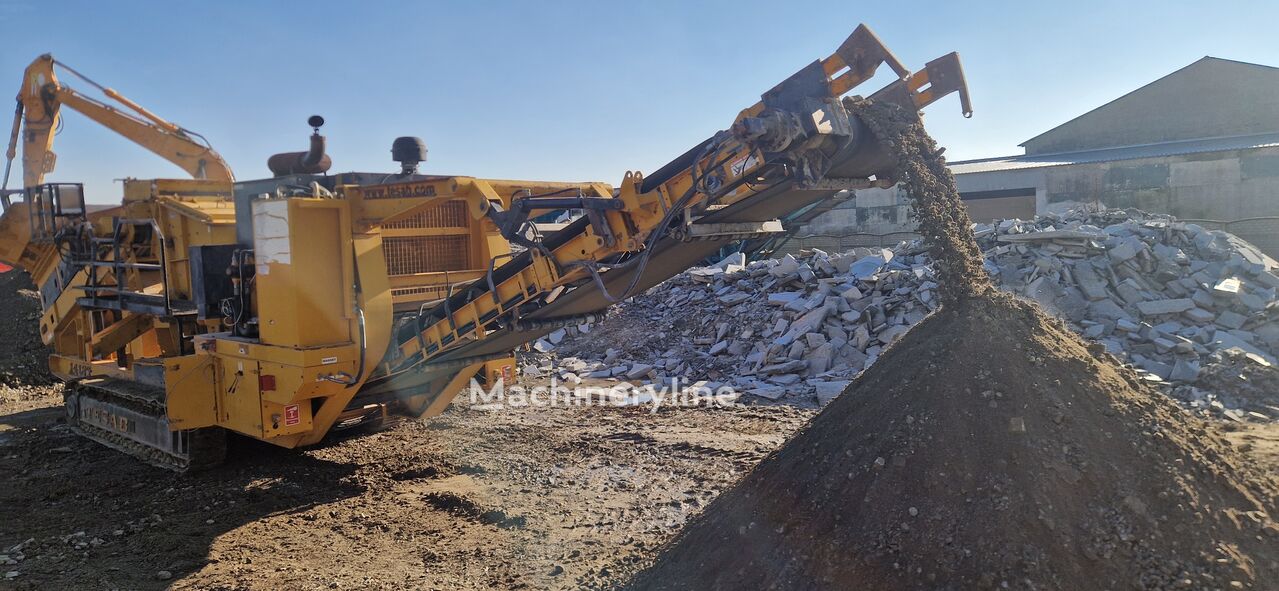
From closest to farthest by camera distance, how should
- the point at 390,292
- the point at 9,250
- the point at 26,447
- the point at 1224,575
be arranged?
the point at 1224,575
the point at 390,292
the point at 26,447
the point at 9,250

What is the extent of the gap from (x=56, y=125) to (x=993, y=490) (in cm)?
1021

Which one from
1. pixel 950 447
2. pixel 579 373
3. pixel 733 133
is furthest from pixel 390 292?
pixel 579 373

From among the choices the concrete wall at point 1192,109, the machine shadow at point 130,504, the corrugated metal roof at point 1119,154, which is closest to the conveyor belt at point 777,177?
the machine shadow at point 130,504

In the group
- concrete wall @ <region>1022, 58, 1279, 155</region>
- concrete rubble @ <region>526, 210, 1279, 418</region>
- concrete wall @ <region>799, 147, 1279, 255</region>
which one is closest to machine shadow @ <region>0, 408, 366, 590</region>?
concrete rubble @ <region>526, 210, 1279, 418</region>

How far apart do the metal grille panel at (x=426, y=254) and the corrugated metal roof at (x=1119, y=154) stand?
63.3 feet

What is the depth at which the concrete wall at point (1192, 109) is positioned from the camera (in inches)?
1041

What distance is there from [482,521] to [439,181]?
2.34 meters

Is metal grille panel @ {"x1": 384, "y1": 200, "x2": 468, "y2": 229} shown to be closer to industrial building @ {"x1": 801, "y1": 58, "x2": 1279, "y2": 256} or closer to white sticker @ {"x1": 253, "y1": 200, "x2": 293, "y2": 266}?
white sticker @ {"x1": 253, "y1": 200, "x2": 293, "y2": 266}

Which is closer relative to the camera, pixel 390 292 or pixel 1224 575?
pixel 1224 575

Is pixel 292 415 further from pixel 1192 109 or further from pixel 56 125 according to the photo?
pixel 1192 109

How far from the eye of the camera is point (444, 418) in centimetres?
859

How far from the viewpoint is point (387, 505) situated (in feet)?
19.5

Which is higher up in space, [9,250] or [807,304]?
[9,250]

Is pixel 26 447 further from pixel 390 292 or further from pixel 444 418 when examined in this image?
pixel 390 292
